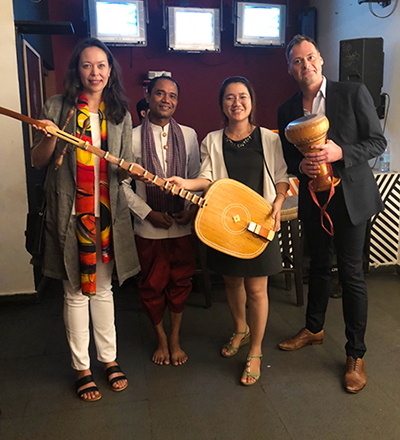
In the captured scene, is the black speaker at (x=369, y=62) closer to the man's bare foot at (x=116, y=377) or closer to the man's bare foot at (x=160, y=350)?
the man's bare foot at (x=160, y=350)

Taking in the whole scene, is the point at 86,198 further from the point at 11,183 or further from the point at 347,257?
the point at 11,183

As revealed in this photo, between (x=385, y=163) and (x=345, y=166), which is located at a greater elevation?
(x=345, y=166)

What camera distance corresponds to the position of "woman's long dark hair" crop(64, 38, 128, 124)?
1.83 metres

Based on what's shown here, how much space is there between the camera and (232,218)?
1.93 meters

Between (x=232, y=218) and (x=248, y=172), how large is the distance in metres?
0.26

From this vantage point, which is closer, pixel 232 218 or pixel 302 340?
pixel 232 218

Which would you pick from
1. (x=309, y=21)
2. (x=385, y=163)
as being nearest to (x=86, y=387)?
(x=385, y=163)

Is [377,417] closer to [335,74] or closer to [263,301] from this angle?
[263,301]

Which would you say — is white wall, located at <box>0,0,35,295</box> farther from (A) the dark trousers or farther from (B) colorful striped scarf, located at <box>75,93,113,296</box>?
(A) the dark trousers

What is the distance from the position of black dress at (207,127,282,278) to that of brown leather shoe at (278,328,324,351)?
2.05 feet

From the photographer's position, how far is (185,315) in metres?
2.99

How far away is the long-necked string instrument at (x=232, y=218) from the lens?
1.88m

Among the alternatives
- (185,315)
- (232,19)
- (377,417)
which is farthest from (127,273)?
(232,19)

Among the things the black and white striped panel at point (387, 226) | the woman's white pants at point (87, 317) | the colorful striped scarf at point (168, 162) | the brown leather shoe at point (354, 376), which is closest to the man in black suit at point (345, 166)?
the brown leather shoe at point (354, 376)
